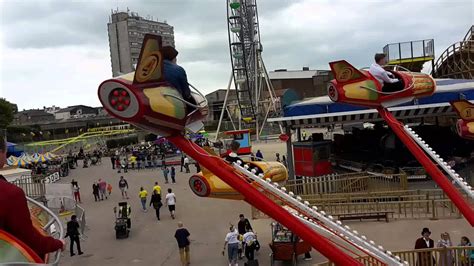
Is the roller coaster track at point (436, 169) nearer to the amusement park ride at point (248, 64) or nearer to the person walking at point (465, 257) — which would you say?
the person walking at point (465, 257)

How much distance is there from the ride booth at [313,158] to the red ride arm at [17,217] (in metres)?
19.7

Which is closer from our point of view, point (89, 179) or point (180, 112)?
point (180, 112)

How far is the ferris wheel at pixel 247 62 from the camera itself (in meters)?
52.8

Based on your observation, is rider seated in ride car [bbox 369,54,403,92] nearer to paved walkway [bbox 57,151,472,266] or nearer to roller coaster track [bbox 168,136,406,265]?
roller coaster track [bbox 168,136,406,265]

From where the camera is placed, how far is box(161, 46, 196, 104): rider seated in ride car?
557cm

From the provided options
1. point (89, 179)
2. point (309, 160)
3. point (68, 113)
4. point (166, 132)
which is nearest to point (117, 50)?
point (68, 113)

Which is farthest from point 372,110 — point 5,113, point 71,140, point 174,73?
point 5,113

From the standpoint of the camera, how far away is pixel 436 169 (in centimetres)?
719

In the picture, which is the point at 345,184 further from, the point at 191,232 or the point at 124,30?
the point at 124,30

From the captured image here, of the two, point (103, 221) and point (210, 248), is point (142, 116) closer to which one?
point (210, 248)

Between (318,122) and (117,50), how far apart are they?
79060 mm

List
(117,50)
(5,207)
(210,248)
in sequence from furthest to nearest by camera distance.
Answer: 1. (117,50)
2. (210,248)
3. (5,207)

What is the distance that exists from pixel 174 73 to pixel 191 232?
37.8 feet

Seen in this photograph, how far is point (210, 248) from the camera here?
46.7ft
